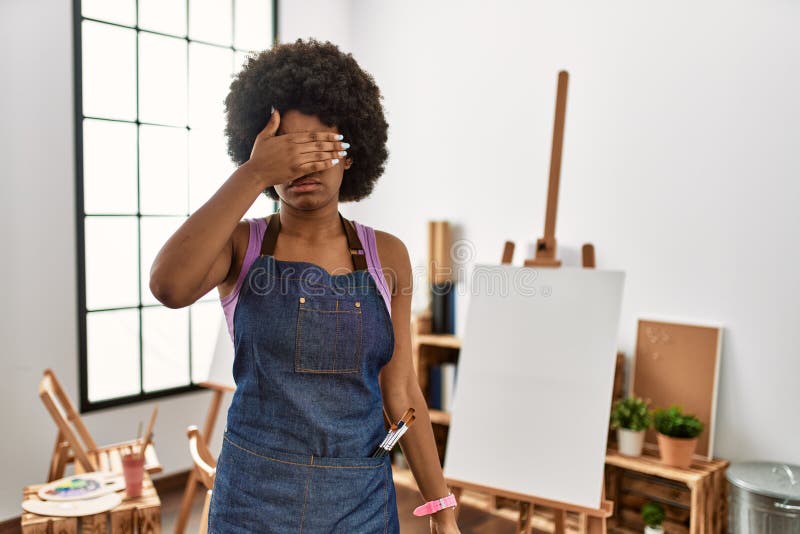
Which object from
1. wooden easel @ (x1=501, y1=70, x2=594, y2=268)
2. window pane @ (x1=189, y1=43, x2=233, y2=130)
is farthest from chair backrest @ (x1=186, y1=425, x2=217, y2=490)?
window pane @ (x1=189, y1=43, x2=233, y2=130)

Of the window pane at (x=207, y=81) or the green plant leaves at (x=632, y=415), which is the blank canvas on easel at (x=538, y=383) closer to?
the green plant leaves at (x=632, y=415)

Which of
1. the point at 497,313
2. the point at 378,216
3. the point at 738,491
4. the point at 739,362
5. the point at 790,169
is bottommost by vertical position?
the point at 738,491

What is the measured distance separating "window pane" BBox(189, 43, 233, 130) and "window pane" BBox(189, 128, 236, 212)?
0.22 feet

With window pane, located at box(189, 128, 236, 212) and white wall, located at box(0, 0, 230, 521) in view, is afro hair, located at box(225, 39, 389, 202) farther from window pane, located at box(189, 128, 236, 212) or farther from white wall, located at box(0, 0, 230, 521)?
window pane, located at box(189, 128, 236, 212)

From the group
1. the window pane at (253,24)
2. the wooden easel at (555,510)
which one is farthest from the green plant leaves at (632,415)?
the window pane at (253,24)

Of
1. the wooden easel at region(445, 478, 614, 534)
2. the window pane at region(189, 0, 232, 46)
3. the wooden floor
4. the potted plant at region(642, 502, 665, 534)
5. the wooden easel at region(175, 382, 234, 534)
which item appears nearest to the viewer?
the wooden easel at region(445, 478, 614, 534)

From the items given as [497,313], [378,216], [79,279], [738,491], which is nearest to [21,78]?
[79,279]

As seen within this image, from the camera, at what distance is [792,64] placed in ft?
8.72

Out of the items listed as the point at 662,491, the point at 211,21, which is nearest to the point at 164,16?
the point at 211,21

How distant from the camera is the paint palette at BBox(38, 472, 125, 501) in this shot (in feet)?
7.70

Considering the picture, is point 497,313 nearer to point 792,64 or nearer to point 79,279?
point 792,64

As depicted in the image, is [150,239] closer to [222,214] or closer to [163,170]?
[163,170]

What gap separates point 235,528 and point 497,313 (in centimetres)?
A: 156

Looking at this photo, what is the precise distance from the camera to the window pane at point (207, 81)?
3.82m
